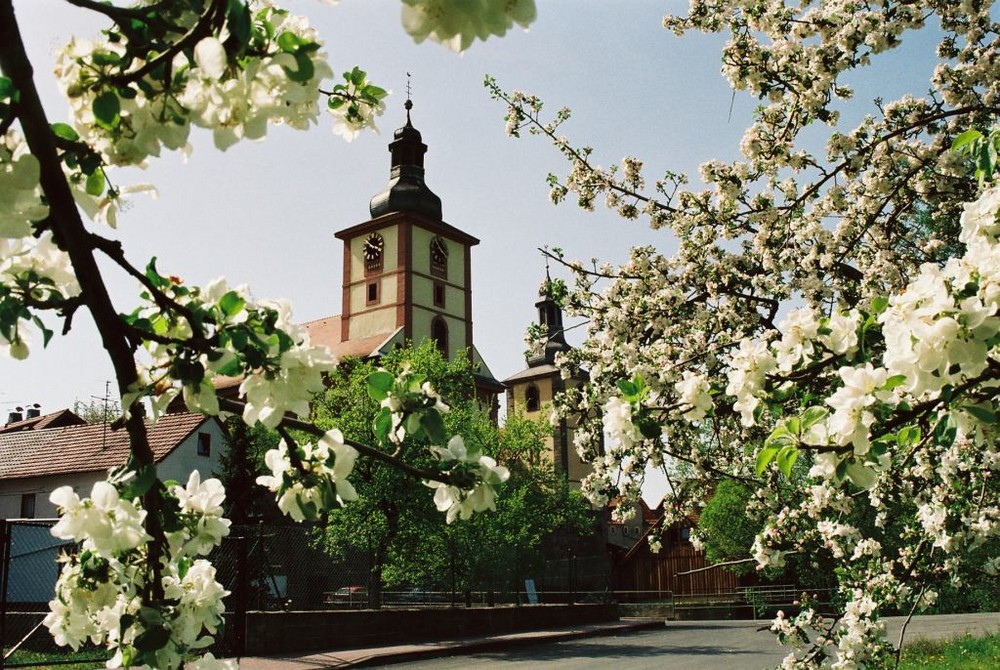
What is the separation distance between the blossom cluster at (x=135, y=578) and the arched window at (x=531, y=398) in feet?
202

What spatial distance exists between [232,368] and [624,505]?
8.13 meters

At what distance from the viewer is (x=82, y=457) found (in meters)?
27.2

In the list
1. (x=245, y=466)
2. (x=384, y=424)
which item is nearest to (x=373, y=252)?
(x=245, y=466)

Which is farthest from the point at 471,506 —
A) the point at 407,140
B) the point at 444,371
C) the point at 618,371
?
the point at 407,140

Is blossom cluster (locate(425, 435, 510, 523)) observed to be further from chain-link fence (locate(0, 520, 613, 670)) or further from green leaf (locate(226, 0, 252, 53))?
chain-link fence (locate(0, 520, 613, 670))

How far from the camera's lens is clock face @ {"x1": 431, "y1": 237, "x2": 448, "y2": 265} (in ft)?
162

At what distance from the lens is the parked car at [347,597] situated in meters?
22.9


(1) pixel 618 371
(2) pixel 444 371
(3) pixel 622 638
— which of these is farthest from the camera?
(2) pixel 444 371

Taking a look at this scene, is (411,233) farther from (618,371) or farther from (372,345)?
(618,371)

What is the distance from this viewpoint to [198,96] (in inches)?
72.6

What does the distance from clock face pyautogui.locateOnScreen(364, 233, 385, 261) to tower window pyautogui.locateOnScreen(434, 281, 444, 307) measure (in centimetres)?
358

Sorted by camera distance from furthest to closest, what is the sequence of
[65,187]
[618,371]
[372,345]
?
[372,345], [618,371], [65,187]

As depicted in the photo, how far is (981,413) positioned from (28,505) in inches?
1218

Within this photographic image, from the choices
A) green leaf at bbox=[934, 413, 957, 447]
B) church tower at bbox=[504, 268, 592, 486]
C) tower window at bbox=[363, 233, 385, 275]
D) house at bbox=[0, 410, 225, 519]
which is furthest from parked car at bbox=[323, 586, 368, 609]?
church tower at bbox=[504, 268, 592, 486]
